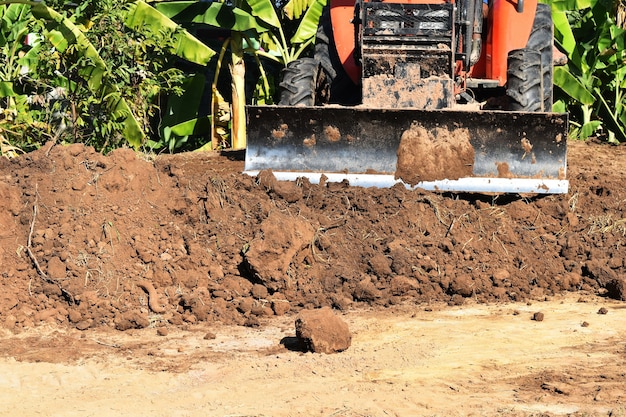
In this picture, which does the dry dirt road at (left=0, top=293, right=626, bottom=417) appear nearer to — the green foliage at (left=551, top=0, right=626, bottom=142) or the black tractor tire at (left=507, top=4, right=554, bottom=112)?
the black tractor tire at (left=507, top=4, right=554, bottom=112)

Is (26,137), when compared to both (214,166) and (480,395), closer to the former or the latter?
(214,166)

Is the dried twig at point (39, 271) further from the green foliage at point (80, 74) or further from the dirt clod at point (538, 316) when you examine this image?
the green foliage at point (80, 74)

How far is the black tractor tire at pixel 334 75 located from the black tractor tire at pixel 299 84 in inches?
18.4

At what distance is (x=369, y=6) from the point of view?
8914 mm

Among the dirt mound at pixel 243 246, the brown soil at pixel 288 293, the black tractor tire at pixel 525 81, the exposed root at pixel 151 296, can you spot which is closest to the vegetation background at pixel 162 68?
the dirt mound at pixel 243 246

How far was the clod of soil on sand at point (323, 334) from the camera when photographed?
19.1 feet

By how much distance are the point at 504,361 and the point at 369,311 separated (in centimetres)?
154

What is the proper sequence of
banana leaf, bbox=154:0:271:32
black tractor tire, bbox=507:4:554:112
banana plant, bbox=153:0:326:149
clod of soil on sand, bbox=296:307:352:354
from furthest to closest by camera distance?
banana plant, bbox=153:0:326:149, banana leaf, bbox=154:0:271:32, black tractor tire, bbox=507:4:554:112, clod of soil on sand, bbox=296:307:352:354

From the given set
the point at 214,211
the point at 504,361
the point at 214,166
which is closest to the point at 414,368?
the point at 504,361

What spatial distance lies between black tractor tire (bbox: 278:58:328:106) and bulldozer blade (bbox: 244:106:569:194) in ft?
2.86

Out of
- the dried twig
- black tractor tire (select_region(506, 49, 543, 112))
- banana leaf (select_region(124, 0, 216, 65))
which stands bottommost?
the dried twig

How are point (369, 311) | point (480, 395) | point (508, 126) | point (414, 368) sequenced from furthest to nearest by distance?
point (508, 126), point (369, 311), point (414, 368), point (480, 395)

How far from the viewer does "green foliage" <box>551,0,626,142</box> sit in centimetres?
1338

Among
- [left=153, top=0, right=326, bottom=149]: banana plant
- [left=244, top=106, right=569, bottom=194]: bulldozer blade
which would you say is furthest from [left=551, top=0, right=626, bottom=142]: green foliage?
[left=244, top=106, right=569, bottom=194]: bulldozer blade
